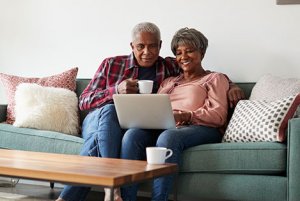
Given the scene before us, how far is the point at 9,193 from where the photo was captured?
3576 mm

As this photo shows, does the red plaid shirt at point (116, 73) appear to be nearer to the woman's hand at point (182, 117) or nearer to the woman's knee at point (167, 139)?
the woman's hand at point (182, 117)

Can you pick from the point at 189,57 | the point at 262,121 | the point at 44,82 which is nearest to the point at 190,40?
the point at 189,57

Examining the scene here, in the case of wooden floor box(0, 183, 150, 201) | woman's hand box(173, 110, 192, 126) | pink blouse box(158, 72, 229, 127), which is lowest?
wooden floor box(0, 183, 150, 201)

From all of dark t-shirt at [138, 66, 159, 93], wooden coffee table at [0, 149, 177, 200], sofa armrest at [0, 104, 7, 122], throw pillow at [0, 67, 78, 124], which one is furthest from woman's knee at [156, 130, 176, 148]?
sofa armrest at [0, 104, 7, 122]

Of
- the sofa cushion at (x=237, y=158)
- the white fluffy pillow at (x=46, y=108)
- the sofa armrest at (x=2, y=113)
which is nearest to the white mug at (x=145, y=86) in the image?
the sofa cushion at (x=237, y=158)

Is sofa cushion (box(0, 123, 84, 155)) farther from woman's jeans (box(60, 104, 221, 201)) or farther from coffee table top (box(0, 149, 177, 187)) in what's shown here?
coffee table top (box(0, 149, 177, 187))

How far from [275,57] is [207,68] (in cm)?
46

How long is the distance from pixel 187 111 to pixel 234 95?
284 millimetres

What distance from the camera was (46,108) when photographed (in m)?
3.49

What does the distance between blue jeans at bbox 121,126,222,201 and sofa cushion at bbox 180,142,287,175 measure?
0.07 metres

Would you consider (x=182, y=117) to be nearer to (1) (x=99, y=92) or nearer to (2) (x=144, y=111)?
(2) (x=144, y=111)

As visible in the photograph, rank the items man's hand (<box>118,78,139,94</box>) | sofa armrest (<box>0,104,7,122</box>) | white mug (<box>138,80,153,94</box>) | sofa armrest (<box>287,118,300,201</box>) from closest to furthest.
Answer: sofa armrest (<box>287,118,300,201</box>), white mug (<box>138,80,153,94</box>), man's hand (<box>118,78,139,94</box>), sofa armrest (<box>0,104,7,122</box>)

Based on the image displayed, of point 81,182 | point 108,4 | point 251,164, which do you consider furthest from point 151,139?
point 108,4

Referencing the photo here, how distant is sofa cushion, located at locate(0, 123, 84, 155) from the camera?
10.2 ft
